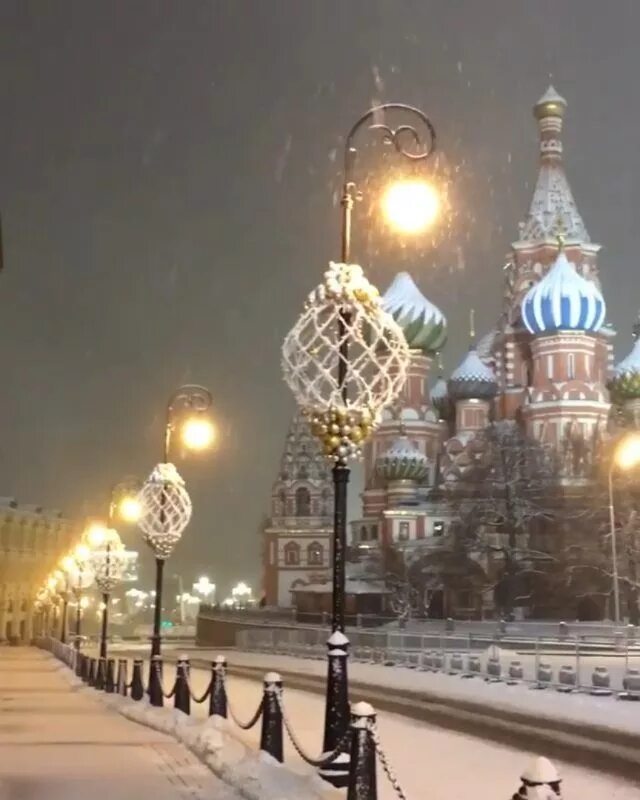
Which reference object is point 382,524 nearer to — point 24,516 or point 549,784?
point 24,516

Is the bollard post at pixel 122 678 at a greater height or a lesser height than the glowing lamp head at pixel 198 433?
lesser

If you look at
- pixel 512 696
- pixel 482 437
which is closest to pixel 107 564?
pixel 512 696

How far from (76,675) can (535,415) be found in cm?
3389

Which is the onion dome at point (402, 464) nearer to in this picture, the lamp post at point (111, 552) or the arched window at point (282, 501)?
the arched window at point (282, 501)

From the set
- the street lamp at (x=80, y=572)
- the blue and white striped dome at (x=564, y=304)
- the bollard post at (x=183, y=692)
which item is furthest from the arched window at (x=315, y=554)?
the bollard post at (x=183, y=692)

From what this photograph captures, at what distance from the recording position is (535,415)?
192 feet

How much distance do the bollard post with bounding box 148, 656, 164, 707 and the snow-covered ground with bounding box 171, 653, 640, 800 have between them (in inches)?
30.0

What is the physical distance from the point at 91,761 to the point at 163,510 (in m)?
8.85

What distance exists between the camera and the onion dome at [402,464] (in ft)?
205

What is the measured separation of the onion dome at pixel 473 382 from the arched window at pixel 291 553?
572 inches

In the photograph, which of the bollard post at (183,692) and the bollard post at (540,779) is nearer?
the bollard post at (540,779)

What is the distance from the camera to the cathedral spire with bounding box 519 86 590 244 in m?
66.6

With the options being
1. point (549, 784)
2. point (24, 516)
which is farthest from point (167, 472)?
point (24, 516)

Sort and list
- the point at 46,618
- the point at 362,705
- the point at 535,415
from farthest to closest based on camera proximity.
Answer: the point at 46,618 → the point at 535,415 → the point at 362,705
